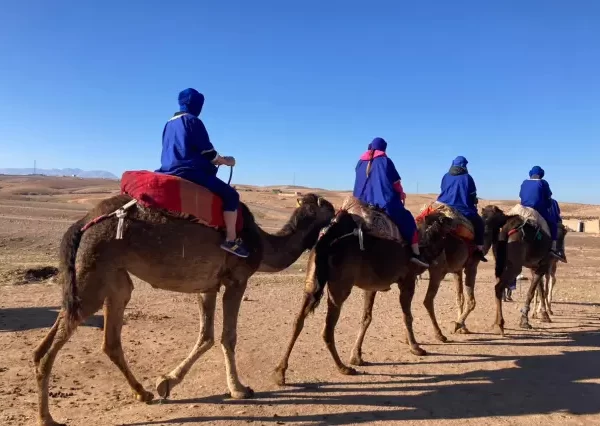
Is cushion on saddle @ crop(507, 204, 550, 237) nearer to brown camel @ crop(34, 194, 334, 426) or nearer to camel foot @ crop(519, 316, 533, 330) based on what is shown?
camel foot @ crop(519, 316, 533, 330)

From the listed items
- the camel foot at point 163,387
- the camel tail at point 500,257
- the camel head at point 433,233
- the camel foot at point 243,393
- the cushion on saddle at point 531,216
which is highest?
the cushion on saddle at point 531,216

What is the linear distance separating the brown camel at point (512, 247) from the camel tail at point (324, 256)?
5.08 meters

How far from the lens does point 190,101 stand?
6.23 m

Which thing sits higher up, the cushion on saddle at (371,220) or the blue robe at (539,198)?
the blue robe at (539,198)

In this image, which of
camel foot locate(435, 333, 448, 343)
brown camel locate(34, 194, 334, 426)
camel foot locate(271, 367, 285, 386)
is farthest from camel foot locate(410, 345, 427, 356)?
brown camel locate(34, 194, 334, 426)

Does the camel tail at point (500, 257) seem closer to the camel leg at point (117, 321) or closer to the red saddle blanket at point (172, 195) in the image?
the red saddle blanket at point (172, 195)

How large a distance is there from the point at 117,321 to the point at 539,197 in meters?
9.49

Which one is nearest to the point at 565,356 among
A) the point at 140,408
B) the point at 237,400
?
the point at 237,400

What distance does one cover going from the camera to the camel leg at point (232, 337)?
252 inches

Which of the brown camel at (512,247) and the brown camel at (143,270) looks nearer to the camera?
the brown camel at (143,270)

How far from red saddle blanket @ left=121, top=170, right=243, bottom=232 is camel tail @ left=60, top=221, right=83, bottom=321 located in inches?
28.9

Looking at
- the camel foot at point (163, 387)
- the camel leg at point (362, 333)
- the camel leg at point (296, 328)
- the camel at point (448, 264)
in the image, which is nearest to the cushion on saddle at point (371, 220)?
the camel leg at point (362, 333)

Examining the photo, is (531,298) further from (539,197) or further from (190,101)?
(190,101)

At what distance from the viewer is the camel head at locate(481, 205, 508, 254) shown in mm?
11305
